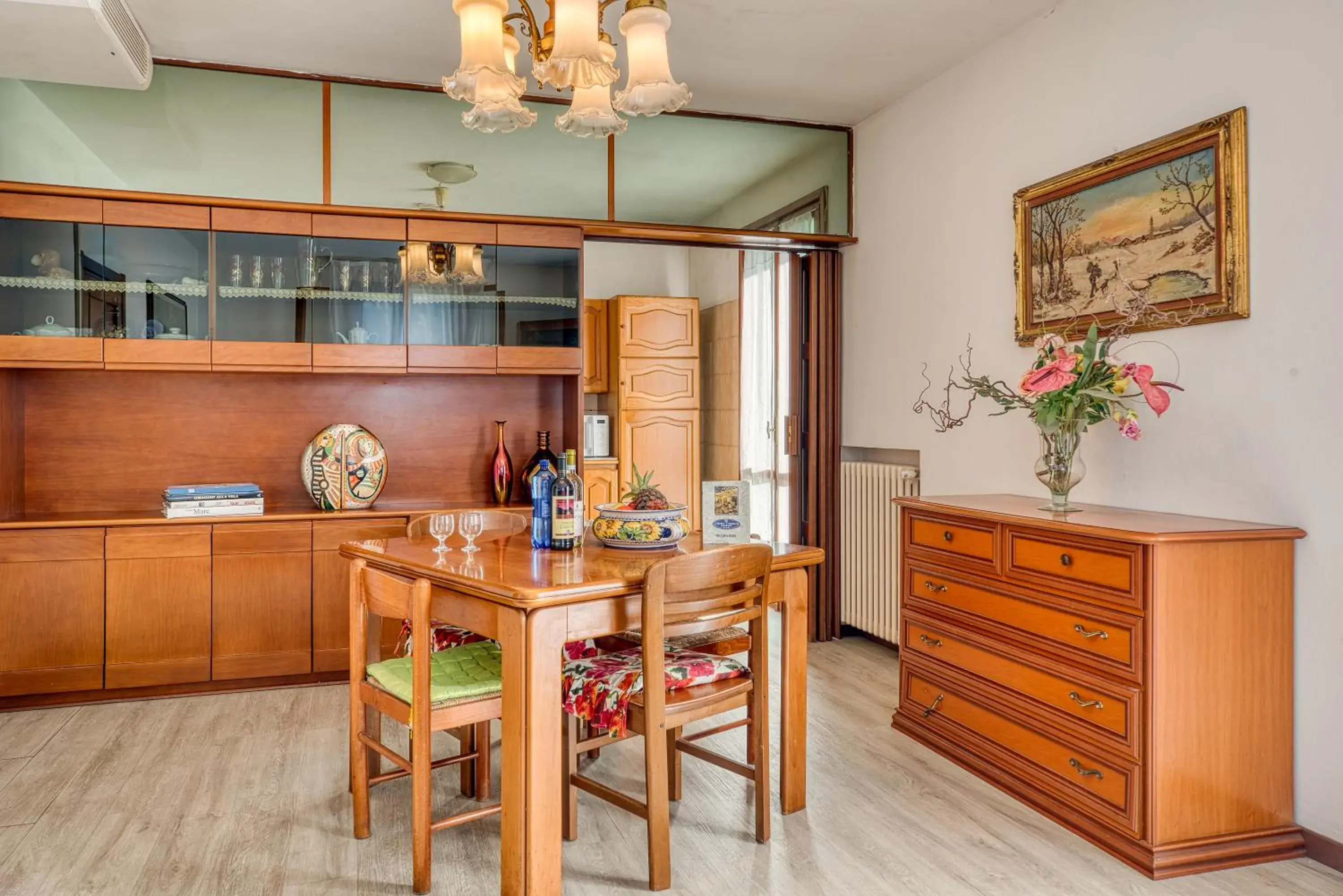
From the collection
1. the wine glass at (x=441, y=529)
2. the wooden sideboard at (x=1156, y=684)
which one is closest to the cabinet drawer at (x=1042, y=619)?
the wooden sideboard at (x=1156, y=684)

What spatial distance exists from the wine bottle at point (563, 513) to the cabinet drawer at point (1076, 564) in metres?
1.36

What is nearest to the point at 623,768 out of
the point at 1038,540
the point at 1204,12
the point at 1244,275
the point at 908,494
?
the point at 1038,540

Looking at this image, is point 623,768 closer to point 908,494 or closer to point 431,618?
point 431,618

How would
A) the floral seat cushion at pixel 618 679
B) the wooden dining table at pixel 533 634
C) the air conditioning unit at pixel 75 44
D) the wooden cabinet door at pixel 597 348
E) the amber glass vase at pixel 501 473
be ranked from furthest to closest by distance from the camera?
the wooden cabinet door at pixel 597 348 < the amber glass vase at pixel 501 473 < the air conditioning unit at pixel 75 44 < the floral seat cushion at pixel 618 679 < the wooden dining table at pixel 533 634

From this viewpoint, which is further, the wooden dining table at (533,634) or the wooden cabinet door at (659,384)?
the wooden cabinet door at (659,384)

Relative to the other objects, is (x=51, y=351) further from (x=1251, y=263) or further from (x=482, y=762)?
(x=1251, y=263)

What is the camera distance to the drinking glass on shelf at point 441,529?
2.59 meters

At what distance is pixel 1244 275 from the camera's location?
98.8 inches

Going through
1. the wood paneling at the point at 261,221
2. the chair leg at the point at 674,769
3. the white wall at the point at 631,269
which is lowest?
the chair leg at the point at 674,769

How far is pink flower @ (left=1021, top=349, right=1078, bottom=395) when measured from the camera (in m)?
2.67

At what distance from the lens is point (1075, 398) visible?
8.86ft

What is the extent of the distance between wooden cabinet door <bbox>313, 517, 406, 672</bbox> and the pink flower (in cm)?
266

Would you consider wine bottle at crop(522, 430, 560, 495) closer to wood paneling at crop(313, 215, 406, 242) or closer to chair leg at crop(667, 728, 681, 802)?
wood paneling at crop(313, 215, 406, 242)

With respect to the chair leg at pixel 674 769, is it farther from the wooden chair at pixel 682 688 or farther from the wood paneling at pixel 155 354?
the wood paneling at pixel 155 354
